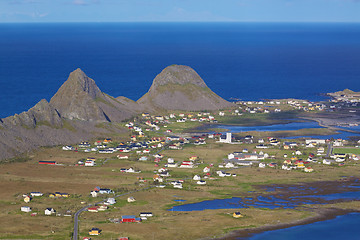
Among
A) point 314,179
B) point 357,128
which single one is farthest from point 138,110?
point 314,179

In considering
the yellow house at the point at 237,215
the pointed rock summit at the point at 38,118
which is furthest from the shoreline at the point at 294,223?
the pointed rock summit at the point at 38,118

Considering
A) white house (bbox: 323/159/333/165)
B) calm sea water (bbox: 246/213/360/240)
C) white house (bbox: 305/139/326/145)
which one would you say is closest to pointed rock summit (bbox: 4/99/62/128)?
white house (bbox: 305/139/326/145)

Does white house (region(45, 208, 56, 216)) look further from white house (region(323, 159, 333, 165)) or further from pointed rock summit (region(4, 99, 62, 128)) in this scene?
white house (region(323, 159, 333, 165))

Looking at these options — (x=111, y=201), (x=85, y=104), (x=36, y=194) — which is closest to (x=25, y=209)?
(x=36, y=194)

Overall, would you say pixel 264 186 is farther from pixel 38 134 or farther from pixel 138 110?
pixel 138 110

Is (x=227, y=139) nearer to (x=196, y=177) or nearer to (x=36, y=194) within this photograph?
(x=196, y=177)

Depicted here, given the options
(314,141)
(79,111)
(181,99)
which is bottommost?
(314,141)
